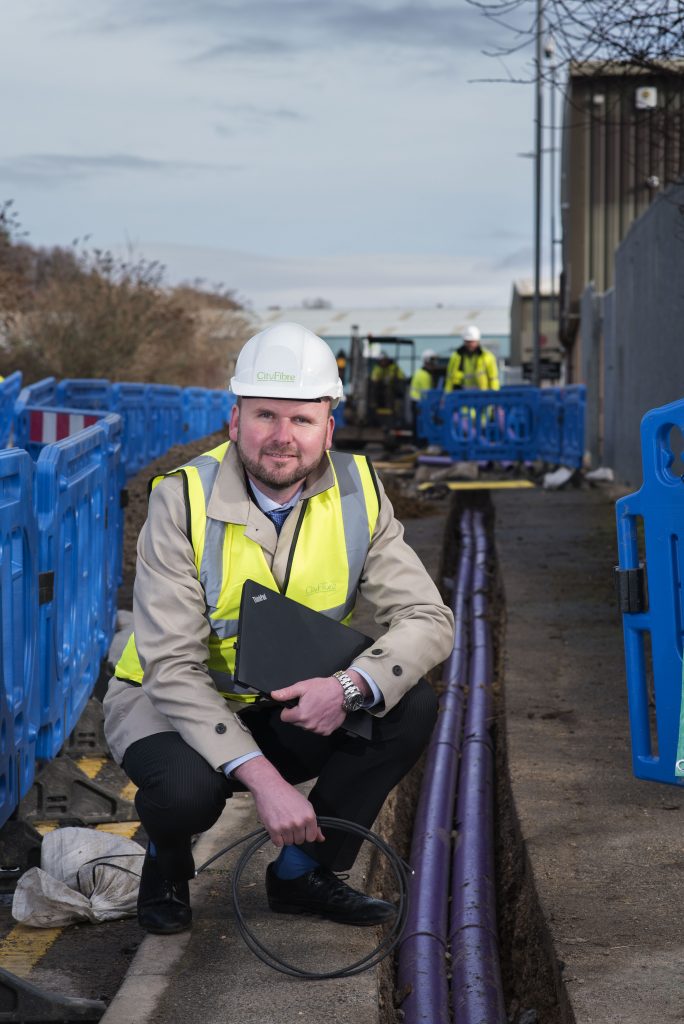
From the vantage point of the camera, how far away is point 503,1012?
4039mm

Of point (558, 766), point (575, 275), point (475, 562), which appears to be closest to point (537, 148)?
point (575, 275)

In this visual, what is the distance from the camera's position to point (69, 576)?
221 inches

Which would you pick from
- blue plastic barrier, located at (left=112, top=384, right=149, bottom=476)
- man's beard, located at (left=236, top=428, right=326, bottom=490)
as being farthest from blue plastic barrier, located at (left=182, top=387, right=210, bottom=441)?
man's beard, located at (left=236, top=428, right=326, bottom=490)

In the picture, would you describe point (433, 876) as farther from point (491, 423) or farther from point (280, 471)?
point (491, 423)

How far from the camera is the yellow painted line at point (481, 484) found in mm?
17953

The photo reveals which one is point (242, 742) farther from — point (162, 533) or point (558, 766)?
point (558, 766)

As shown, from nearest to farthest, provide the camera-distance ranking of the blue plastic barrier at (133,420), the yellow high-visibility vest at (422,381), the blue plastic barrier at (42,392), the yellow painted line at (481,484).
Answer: the blue plastic barrier at (42,392)
the blue plastic barrier at (133,420)
the yellow painted line at (481,484)
the yellow high-visibility vest at (422,381)

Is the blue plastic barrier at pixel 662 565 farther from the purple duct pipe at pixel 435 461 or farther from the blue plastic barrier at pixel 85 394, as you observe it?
the purple duct pipe at pixel 435 461

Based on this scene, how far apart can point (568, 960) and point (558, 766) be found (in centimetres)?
190

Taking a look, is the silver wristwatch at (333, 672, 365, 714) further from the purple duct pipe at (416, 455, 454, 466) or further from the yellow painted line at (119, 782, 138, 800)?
the purple duct pipe at (416, 455, 454, 466)

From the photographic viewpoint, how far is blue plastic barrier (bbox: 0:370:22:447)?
35.0ft

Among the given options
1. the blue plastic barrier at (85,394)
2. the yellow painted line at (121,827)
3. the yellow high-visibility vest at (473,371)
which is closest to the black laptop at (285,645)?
the yellow painted line at (121,827)

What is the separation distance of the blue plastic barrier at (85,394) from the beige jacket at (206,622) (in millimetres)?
11439

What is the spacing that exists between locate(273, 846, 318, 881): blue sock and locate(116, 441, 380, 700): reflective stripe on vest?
460 millimetres
